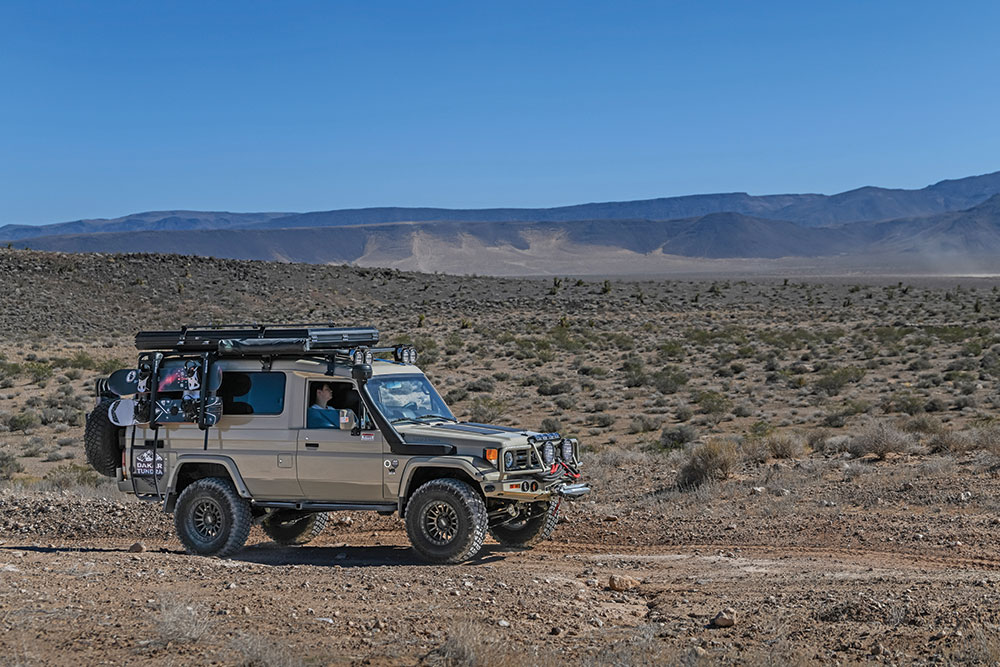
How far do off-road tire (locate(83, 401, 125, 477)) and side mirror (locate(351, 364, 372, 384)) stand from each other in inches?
108

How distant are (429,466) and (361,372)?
1126 millimetres

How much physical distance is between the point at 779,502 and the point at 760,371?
24.2 m

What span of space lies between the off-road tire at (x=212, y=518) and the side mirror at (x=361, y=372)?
1.79 metres

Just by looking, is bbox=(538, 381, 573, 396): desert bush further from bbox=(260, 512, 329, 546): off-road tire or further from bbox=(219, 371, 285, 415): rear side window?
bbox=(219, 371, 285, 415): rear side window

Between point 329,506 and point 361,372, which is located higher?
point 361,372

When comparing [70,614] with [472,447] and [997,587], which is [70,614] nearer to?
[472,447]

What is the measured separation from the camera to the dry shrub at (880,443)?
55.6 feet

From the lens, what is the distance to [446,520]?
33.9 feet

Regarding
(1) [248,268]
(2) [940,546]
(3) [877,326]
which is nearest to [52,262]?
(1) [248,268]

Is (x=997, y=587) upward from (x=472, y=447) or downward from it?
downward

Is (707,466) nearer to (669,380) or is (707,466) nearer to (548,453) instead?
(548,453)

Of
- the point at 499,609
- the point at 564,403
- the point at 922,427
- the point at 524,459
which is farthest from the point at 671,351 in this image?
the point at 499,609

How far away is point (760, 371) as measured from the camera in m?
37.1

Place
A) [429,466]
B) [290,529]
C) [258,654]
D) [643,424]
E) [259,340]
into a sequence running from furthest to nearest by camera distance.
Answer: [643,424] < [290,529] < [259,340] < [429,466] < [258,654]
